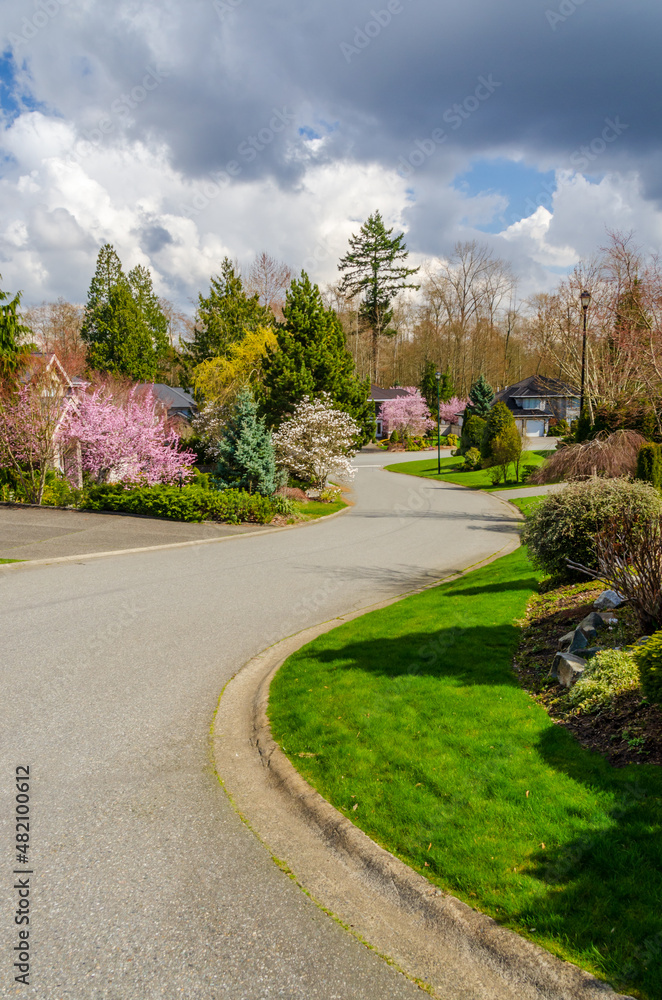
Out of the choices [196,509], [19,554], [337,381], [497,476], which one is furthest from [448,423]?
[19,554]

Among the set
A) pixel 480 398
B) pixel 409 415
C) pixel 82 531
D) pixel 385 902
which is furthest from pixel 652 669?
pixel 409 415

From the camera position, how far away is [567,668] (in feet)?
19.0

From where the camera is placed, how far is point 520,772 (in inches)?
175

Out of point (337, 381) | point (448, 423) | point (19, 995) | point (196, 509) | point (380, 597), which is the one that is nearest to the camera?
point (19, 995)

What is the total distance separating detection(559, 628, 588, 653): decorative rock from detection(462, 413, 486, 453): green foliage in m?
38.8

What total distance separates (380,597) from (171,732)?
242 inches

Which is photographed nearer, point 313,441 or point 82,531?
point 82,531

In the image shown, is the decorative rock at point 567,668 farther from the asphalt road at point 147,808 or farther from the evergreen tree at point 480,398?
the evergreen tree at point 480,398

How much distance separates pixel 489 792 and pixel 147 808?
8.29 ft

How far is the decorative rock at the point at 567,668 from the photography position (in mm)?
5664

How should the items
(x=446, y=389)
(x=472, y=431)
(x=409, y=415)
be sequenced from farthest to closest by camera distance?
(x=446, y=389) → (x=409, y=415) → (x=472, y=431)

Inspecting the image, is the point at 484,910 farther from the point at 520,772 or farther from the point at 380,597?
the point at 380,597

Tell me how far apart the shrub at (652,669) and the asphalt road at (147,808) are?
8.40ft

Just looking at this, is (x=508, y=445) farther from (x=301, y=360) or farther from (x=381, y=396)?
(x=381, y=396)
